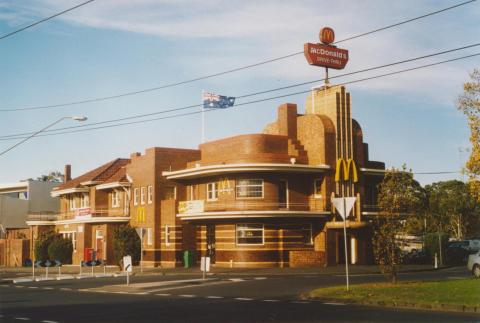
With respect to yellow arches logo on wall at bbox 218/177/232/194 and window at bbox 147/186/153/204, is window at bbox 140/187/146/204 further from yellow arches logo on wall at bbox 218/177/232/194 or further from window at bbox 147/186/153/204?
yellow arches logo on wall at bbox 218/177/232/194

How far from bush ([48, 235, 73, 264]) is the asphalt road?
31360 millimetres

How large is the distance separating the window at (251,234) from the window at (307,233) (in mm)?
2936

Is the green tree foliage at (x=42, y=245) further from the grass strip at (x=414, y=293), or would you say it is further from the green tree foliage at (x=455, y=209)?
the green tree foliage at (x=455, y=209)

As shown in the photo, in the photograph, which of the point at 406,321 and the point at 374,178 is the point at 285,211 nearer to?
the point at 374,178

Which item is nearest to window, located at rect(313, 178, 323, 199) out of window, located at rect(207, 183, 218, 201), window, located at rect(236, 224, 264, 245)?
window, located at rect(236, 224, 264, 245)

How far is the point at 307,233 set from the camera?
142ft

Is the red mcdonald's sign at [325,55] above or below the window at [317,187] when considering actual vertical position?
above

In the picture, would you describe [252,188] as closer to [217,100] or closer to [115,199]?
[217,100]

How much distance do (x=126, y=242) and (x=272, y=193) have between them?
12599 millimetres

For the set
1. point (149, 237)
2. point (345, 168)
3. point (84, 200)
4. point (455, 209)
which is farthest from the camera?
point (455, 209)

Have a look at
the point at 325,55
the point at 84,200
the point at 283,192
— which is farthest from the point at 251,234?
the point at 84,200

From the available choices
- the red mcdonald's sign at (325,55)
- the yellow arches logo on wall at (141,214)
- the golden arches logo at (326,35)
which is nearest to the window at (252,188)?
the red mcdonald's sign at (325,55)

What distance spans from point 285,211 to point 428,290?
20901 millimetres

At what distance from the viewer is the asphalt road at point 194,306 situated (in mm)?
15367
